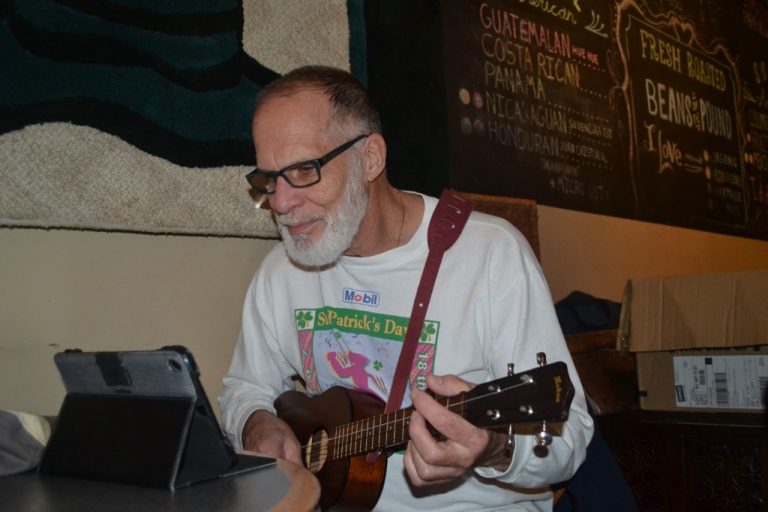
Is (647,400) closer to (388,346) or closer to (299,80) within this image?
(388,346)

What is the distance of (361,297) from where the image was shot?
192 cm

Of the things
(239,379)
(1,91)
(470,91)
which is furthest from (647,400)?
(1,91)

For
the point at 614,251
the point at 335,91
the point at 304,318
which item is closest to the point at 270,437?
the point at 304,318

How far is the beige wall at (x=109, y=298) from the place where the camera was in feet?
5.96

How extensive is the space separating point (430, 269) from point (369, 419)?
397 mm

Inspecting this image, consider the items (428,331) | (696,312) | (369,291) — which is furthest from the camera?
(696,312)

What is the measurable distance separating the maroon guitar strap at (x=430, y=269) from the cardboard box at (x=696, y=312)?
1.17m

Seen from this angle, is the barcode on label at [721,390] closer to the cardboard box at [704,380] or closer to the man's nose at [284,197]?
the cardboard box at [704,380]

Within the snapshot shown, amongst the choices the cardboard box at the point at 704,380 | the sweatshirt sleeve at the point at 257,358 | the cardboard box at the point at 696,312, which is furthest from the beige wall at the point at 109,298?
the cardboard box at the point at 704,380

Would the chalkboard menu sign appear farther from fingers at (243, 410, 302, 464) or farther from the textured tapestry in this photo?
fingers at (243, 410, 302, 464)

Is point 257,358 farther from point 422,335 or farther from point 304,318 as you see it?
point 422,335

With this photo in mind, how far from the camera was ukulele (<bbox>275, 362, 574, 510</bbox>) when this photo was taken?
1.21 meters

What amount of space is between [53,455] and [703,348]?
2.22 meters

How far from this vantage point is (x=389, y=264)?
1900mm
